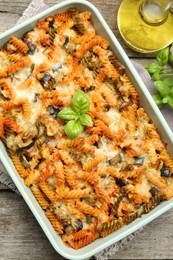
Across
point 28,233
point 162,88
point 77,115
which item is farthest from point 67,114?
point 28,233

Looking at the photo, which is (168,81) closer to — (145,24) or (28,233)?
(145,24)

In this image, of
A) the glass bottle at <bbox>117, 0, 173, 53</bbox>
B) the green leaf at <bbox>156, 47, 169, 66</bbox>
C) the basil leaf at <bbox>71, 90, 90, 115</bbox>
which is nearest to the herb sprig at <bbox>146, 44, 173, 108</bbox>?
the green leaf at <bbox>156, 47, 169, 66</bbox>

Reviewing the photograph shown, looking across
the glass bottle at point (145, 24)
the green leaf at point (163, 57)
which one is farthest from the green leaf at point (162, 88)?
the glass bottle at point (145, 24)

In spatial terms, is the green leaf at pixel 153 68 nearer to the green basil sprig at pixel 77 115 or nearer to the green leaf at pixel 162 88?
the green leaf at pixel 162 88

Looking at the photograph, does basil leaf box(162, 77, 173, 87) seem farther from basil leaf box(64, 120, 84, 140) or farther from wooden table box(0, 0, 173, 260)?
basil leaf box(64, 120, 84, 140)

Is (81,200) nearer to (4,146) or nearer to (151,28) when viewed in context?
(4,146)

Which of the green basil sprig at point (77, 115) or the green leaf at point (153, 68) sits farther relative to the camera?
the green leaf at point (153, 68)
